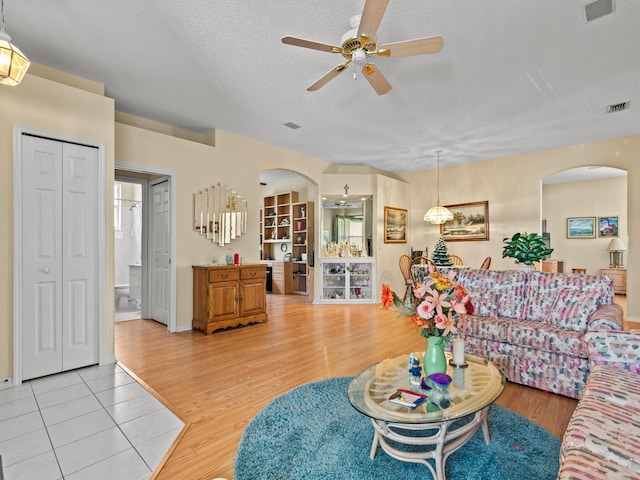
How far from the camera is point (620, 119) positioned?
4.48 metres

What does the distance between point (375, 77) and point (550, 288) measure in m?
2.56

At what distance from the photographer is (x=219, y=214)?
4953mm

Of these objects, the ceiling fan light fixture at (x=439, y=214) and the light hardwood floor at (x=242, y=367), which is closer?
the light hardwood floor at (x=242, y=367)

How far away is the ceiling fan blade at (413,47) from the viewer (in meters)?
2.30

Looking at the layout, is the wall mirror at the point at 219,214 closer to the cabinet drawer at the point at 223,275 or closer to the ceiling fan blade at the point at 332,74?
the cabinet drawer at the point at 223,275

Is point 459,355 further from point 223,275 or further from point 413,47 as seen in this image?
point 223,275

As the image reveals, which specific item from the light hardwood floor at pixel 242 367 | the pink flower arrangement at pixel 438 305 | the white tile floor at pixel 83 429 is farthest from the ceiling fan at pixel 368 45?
the white tile floor at pixel 83 429

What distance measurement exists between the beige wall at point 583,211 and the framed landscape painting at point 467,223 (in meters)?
3.58

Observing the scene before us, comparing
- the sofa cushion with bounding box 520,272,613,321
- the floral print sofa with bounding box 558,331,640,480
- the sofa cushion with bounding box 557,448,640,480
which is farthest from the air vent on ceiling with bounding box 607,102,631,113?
the sofa cushion with bounding box 557,448,640,480

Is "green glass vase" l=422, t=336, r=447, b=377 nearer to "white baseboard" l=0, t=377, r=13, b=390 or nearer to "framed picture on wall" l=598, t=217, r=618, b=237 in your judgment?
"white baseboard" l=0, t=377, r=13, b=390

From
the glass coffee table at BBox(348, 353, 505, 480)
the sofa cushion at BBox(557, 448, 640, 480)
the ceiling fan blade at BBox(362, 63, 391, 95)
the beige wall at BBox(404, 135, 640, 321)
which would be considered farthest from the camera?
the beige wall at BBox(404, 135, 640, 321)

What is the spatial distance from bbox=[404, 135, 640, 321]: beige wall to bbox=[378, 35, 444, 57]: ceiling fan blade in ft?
14.2

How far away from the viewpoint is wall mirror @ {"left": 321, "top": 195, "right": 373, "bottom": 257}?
698 centimetres

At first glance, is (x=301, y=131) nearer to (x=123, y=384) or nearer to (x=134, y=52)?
(x=134, y=52)
